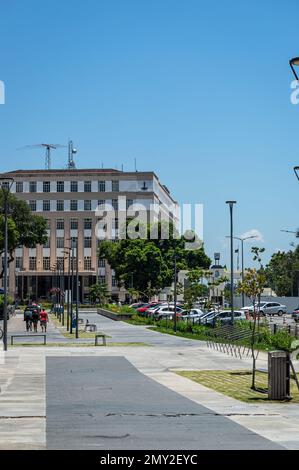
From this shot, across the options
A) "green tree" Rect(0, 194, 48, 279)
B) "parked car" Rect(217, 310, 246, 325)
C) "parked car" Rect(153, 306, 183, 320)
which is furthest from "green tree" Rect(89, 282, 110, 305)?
"parked car" Rect(217, 310, 246, 325)

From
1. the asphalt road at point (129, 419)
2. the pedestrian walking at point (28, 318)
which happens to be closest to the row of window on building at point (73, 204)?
the pedestrian walking at point (28, 318)

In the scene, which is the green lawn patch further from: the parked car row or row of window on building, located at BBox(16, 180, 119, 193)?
row of window on building, located at BBox(16, 180, 119, 193)

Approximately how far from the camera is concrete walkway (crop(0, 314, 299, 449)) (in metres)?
15.0

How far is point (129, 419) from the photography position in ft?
54.7

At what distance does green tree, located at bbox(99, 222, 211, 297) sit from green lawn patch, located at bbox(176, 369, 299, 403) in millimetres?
79251

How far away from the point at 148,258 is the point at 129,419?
3693 inches

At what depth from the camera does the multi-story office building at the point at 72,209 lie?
14038 centimetres

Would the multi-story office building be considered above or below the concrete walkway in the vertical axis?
above

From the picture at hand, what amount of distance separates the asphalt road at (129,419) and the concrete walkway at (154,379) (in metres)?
0.29

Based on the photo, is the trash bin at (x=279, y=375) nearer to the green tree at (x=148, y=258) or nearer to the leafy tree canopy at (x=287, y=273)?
the green tree at (x=148, y=258)

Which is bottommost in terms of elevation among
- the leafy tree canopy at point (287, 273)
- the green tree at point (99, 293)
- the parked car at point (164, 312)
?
the parked car at point (164, 312)

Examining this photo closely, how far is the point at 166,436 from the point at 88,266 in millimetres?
126330

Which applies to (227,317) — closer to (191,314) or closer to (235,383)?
(191,314)
